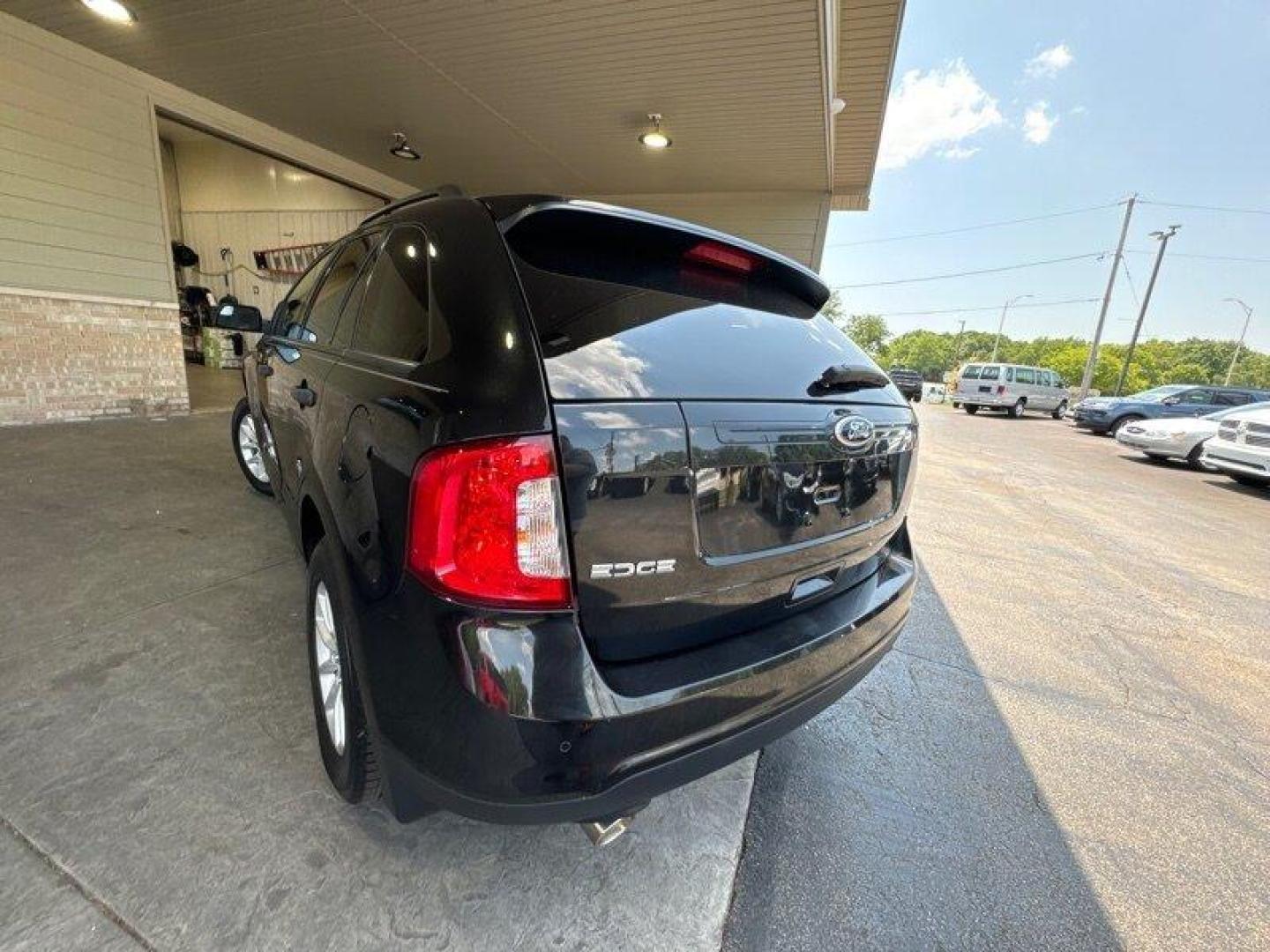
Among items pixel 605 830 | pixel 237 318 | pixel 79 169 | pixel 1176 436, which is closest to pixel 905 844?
pixel 605 830

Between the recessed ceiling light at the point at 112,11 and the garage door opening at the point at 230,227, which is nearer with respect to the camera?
the recessed ceiling light at the point at 112,11


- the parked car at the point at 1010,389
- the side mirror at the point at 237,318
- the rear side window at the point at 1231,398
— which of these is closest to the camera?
the side mirror at the point at 237,318

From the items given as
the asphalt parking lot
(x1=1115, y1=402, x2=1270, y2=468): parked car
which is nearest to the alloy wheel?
the asphalt parking lot

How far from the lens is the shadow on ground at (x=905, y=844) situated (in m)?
1.37

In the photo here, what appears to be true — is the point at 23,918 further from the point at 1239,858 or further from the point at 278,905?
the point at 1239,858

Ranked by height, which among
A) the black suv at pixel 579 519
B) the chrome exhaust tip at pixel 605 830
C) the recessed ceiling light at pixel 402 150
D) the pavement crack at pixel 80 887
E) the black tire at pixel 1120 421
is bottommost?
the pavement crack at pixel 80 887

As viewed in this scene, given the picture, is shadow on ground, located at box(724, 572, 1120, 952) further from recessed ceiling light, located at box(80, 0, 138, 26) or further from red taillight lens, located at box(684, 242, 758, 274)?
recessed ceiling light, located at box(80, 0, 138, 26)

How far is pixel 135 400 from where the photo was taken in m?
6.46

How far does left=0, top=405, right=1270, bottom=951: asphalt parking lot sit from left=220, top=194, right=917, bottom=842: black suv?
10.4 inches

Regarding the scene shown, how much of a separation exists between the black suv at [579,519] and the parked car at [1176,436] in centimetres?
1125

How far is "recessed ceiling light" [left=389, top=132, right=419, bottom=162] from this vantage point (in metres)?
7.37

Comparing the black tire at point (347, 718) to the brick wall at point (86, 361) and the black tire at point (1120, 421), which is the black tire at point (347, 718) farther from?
the black tire at point (1120, 421)

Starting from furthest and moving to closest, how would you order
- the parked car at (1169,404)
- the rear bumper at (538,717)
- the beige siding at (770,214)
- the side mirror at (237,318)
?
the parked car at (1169,404)
the beige siding at (770,214)
the side mirror at (237,318)
the rear bumper at (538,717)

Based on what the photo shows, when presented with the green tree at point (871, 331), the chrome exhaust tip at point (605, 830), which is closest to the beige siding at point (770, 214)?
the chrome exhaust tip at point (605, 830)
